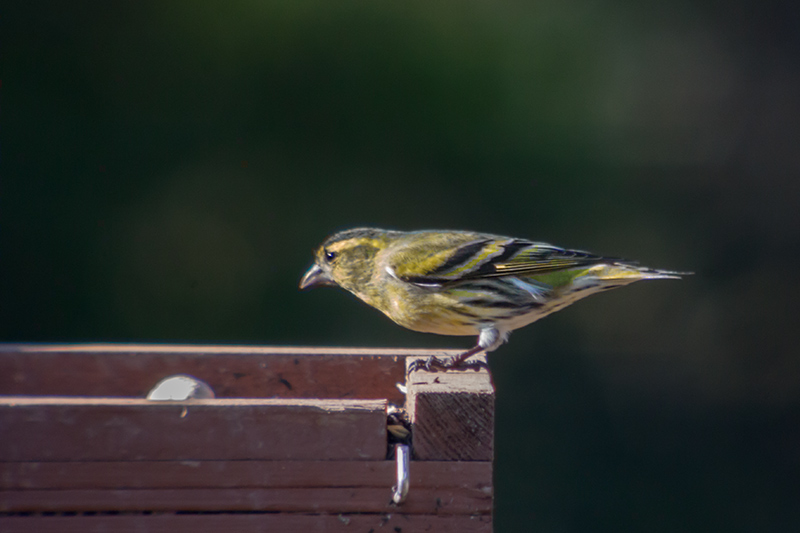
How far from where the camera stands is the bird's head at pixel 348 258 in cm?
283

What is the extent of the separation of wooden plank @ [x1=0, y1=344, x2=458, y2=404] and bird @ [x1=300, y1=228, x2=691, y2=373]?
10.5 inches

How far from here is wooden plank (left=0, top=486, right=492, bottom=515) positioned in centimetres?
162

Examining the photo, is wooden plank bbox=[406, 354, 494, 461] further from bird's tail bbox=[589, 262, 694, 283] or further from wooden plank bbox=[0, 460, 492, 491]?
bird's tail bbox=[589, 262, 694, 283]

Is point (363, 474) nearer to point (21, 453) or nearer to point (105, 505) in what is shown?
point (105, 505)

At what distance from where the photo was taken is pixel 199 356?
2.27m

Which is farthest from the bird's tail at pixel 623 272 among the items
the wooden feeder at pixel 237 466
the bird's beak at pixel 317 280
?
the wooden feeder at pixel 237 466

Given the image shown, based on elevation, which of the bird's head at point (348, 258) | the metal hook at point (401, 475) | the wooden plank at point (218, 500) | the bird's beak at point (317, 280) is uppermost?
the bird's head at point (348, 258)

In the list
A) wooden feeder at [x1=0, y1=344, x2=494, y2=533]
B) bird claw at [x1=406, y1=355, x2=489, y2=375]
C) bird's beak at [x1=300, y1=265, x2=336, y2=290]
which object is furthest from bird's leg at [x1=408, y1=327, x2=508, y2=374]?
bird's beak at [x1=300, y1=265, x2=336, y2=290]

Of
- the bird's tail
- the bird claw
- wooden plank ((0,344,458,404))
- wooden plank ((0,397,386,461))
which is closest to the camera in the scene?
wooden plank ((0,397,386,461))

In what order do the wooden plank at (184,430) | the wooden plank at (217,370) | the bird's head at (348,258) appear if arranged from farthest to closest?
the bird's head at (348,258) < the wooden plank at (217,370) < the wooden plank at (184,430)

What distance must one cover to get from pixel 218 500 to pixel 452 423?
0.51 m

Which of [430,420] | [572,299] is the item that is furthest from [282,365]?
[572,299]

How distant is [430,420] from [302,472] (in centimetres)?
29

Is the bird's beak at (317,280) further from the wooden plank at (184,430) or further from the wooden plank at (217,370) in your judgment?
the wooden plank at (184,430)
